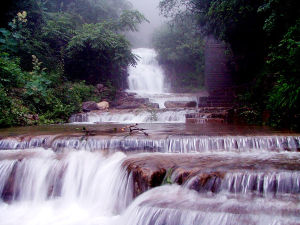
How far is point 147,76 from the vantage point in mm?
24516

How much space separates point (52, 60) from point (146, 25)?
27.7m

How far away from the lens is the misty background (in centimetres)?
3772

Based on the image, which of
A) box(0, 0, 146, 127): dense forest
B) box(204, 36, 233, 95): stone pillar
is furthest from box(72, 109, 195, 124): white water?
box(204, 36, 233, 95): stone pillar

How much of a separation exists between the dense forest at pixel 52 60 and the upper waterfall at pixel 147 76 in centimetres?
133

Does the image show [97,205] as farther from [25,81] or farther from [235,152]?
[25,81]

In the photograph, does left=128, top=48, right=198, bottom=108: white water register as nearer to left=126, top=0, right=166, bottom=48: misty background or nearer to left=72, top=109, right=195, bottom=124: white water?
left=72, top=109, right=195, bottom=124: white water

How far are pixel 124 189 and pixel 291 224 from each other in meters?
2.64

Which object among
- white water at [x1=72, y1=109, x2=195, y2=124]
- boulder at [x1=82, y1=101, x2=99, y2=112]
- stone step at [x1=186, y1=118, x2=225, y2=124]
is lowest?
stone step at [x1=186, y1=118, x2=225, y2=124]

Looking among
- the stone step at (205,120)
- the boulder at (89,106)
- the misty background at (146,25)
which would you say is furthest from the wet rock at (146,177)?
the misty background at (146,25)

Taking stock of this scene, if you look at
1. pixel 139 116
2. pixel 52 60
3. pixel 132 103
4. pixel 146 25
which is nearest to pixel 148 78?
pixel 132 103

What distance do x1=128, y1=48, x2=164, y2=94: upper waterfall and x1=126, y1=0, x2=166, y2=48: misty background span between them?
9.64m

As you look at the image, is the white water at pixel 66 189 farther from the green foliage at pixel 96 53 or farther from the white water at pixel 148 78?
the white water at pixel 148 78

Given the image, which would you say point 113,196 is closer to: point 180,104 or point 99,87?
point 180,104

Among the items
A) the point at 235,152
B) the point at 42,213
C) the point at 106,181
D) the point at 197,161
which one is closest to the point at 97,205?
the point at 106,181
